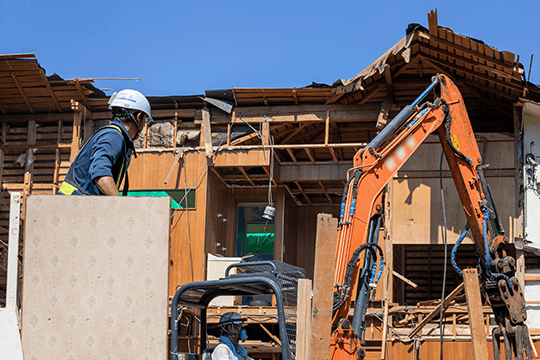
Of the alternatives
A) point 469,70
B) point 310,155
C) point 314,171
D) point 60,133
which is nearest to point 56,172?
point 60,133

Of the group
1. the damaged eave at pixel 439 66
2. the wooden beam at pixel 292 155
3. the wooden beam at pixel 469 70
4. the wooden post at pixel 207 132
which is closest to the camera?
the damaged eave at pixel 439 66

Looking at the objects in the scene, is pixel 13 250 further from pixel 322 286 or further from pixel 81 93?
pixel 81 93

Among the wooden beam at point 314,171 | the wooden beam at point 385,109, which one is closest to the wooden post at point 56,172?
the wooden beam at point 314,171

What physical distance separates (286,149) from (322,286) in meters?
13.3

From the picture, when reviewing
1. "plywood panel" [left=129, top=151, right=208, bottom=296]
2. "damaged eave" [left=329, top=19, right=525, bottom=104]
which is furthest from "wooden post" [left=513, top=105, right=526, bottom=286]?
"plywood panel" [left=129, top=151, right=208, bottom=296]

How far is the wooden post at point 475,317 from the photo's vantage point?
7.61 metres

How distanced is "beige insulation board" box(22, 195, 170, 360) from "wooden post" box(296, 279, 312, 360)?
109 cm

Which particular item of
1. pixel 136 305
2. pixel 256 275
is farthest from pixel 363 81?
pixel 136 305

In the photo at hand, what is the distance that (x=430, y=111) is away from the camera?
1202 centimetres

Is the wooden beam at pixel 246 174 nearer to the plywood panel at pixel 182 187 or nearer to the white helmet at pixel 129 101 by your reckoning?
the plywood panel at pixel 182 187

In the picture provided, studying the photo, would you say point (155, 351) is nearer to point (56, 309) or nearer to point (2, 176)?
point (56, 309)

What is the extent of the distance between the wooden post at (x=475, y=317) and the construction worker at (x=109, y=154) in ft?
14.2

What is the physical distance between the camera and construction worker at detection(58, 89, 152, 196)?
5.15 meters

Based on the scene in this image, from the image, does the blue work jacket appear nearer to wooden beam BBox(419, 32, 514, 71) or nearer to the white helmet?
the white helmet
